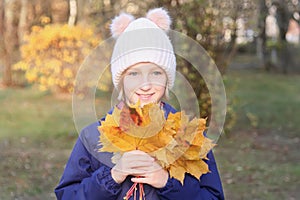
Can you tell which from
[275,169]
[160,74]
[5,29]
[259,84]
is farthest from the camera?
[259,84]

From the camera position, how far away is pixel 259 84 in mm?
20203

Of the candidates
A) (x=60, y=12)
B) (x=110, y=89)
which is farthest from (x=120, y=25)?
(x=60, y=12)

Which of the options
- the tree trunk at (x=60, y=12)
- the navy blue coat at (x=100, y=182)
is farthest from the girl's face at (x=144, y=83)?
the tree trunk at (x=60, y=12)

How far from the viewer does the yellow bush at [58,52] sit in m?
14.5

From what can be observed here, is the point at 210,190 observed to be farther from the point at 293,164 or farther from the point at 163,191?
the point at 293,164

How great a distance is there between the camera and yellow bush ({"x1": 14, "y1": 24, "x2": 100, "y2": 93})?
14.5 m

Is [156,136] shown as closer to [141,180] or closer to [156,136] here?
[156,136]

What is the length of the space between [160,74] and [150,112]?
34cm

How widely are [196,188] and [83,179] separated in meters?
0.49

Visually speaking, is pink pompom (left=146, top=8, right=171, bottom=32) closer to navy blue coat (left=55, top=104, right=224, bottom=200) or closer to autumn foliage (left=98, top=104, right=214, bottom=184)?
navy blue coat (left=55, top=104, right=224, bottom=200)

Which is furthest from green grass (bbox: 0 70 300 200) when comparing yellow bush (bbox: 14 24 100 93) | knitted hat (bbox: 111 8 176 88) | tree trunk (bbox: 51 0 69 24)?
tree trunk (bbox: 51 0 69 24)

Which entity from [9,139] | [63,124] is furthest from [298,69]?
[9,139]

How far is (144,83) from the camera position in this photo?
2424 mm

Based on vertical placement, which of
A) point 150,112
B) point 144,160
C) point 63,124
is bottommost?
point 63,124
